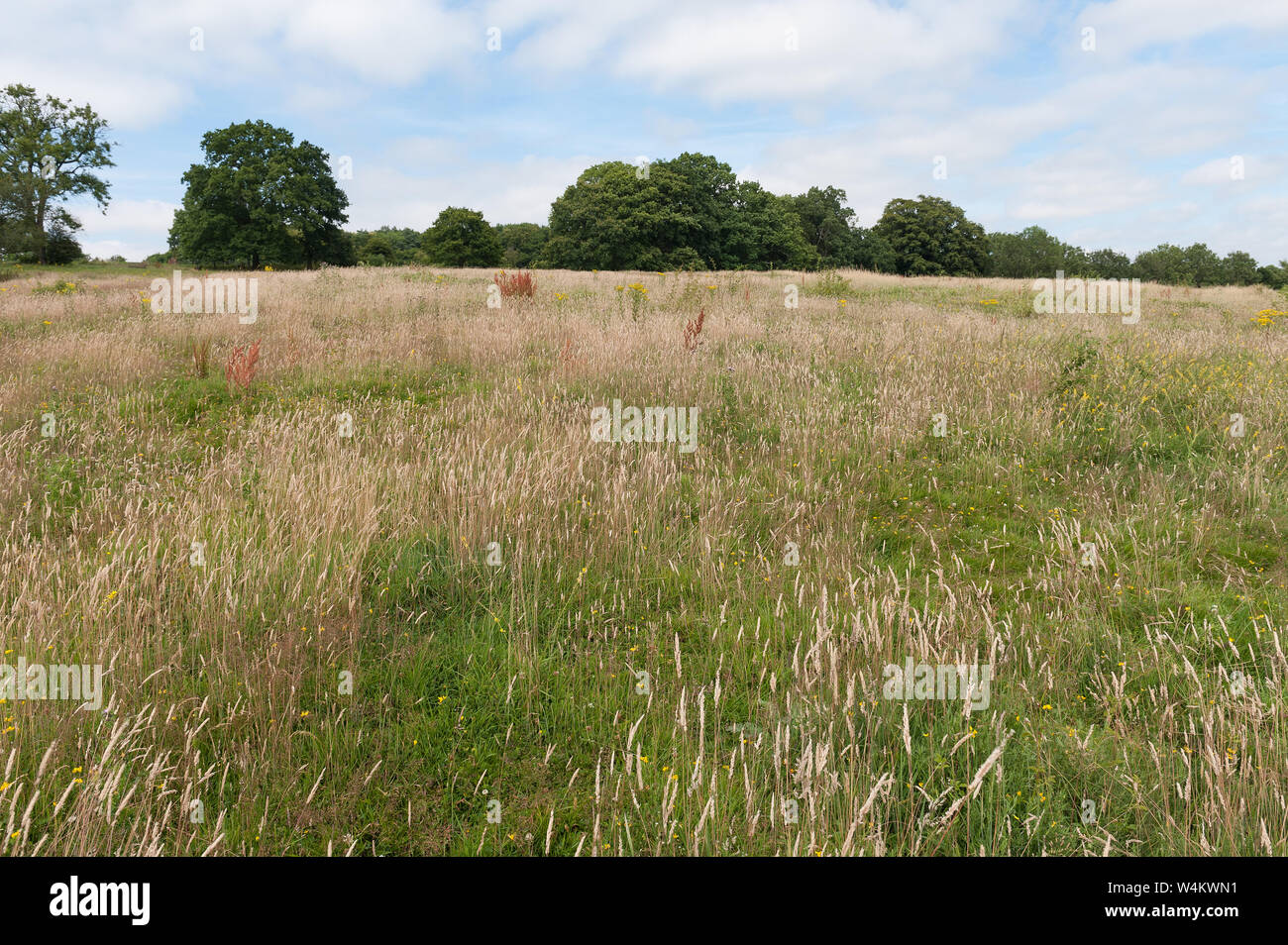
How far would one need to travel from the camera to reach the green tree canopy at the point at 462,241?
57125 millimetres

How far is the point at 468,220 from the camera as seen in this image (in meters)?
57.5

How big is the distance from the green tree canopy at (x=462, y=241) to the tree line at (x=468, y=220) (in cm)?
13

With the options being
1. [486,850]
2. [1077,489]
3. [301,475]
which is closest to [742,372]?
[1077,489]

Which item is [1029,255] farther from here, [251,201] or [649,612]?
[649,612]

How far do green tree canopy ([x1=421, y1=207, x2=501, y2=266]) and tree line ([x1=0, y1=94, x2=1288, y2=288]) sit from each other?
0.42ft

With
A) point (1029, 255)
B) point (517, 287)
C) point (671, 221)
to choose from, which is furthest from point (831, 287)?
point (1029, 255)

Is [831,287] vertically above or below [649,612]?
above

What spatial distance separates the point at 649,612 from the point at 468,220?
6137 centimetres

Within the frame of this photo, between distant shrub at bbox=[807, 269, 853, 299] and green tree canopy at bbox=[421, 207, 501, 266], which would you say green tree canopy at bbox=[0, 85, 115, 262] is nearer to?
green tree canopy at bbox=[421, 207, 501, 266]

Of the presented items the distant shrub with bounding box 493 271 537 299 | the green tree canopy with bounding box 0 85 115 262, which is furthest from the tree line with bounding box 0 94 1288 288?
the distant shrub with bounding box 493 271 537 299

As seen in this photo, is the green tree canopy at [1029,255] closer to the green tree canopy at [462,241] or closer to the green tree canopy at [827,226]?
the green tree canopy at [827,226]

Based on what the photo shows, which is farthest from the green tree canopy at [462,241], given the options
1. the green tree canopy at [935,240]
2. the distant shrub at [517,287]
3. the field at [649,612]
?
the field at [649,612]

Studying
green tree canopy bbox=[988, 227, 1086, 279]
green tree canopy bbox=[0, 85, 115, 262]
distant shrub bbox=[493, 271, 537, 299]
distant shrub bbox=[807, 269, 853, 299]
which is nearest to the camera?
distant shrub bbox=[493, 271, 537, 299]

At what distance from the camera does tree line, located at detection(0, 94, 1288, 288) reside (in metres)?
42.7
